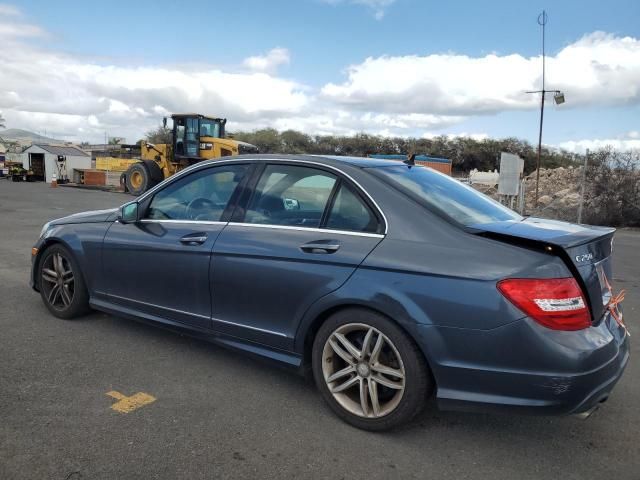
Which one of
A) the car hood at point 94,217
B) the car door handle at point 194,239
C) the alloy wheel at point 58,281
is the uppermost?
the car hood at point 94,217

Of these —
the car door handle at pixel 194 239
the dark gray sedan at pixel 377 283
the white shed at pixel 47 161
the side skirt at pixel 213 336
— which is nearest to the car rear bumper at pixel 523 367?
the dark gray sedan at pixel 377 283

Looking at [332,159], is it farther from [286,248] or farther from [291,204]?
[286,248]

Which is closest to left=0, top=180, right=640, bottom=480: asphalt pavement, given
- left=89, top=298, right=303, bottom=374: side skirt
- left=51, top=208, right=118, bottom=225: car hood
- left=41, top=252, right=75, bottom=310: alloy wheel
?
left=89, top=298, right=303, bottom=374: side skirt

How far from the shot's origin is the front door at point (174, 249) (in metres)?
3.79

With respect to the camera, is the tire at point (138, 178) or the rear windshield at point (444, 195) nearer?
the rear windshield at point (444, 195)

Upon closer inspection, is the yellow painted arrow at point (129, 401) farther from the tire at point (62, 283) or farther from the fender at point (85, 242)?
the tire at point (62, 283)

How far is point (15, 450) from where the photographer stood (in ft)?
9.09

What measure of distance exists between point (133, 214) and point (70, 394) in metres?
1.48

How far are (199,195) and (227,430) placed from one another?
1792mm

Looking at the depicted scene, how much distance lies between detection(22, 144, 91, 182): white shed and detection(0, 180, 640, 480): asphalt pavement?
118 feet

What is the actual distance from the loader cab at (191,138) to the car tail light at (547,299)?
71.5 ft

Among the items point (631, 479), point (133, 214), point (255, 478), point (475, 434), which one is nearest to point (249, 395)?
point (255, 478)

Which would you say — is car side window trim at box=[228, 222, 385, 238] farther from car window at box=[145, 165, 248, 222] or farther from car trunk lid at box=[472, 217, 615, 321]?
car trunk lid at box=[472, 217, 615, 321]

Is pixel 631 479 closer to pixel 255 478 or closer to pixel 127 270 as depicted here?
pixel 255 478
